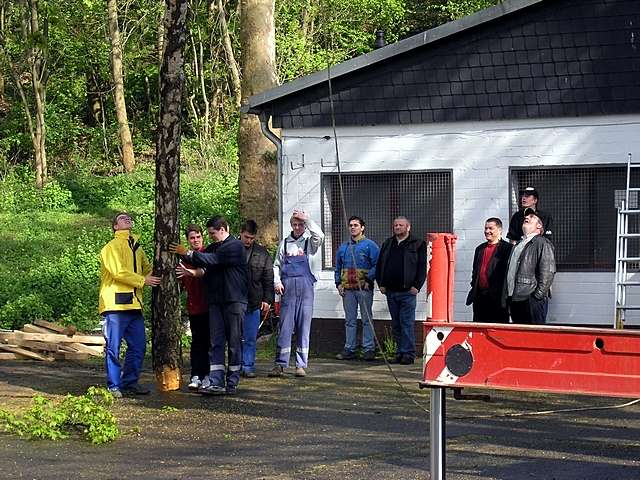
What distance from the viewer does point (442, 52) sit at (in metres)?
15.7

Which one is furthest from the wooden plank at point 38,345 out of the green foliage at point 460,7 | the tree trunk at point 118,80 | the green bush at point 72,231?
the green foliage at point 460,7

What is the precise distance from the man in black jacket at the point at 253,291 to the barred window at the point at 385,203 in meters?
2.38

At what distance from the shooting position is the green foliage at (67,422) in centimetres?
999

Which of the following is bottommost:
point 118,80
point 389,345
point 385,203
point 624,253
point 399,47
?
point 389,345

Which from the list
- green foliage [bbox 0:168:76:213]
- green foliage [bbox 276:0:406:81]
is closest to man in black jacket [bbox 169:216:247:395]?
green foliage [bbox 0:168:76:213]

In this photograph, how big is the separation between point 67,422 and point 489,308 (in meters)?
5.34

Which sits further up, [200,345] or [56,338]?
[200,345]

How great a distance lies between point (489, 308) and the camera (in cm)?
1375

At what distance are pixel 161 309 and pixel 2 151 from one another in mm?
26226

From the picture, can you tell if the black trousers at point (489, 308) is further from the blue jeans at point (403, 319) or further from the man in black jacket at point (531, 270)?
the blue jeans at point (403, 319)

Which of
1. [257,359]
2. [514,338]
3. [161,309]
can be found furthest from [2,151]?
[514,338]

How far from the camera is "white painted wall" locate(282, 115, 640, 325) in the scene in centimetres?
1506

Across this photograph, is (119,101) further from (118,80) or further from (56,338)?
(56,338)

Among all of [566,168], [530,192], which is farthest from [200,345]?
[566,168]
